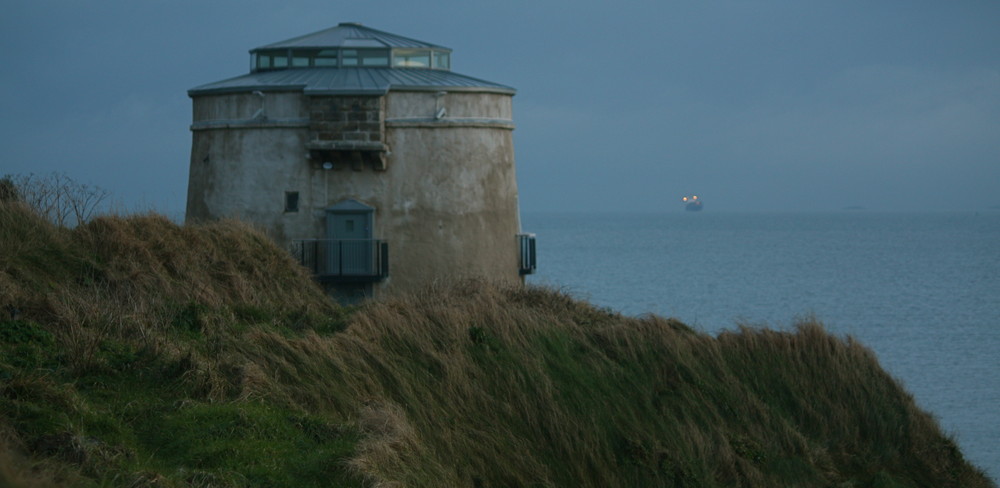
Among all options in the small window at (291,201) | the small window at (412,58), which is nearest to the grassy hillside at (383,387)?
the small window at (291,201)

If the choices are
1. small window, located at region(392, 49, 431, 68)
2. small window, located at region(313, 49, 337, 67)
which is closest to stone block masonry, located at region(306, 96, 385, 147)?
small window, located at region(313, 49, 337, 67)

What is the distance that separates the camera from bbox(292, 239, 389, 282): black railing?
26156 millimetres

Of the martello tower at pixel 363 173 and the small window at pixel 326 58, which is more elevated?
the small window at pixel 326 58

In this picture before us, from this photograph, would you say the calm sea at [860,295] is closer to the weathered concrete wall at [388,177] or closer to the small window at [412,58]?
the weathered concrete wall at [388,177]

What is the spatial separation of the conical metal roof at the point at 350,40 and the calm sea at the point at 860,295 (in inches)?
267

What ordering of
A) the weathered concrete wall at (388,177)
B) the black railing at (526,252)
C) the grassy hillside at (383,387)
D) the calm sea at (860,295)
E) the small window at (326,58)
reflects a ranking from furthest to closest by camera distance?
the calm sea at (860,295), the small window at (326,58), the black railing at (526,252), the weathered concrete wall at (388,177), the grassy hillside at (383,387)

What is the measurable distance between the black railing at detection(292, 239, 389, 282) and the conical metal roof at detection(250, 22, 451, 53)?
5159 millimetres

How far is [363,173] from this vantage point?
1045 inches

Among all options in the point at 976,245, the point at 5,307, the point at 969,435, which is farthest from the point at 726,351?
the point at 976,245

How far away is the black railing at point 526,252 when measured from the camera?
28219mm

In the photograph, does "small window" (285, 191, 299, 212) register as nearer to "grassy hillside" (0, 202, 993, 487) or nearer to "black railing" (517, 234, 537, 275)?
"grassy hillside" (0, 202, 993, 487)

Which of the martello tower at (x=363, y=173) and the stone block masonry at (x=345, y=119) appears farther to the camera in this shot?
the martello tower at (x=363, y=173)

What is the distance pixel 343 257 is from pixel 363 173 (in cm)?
182

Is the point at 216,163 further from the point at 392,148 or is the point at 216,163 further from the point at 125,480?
the point at 125,480
